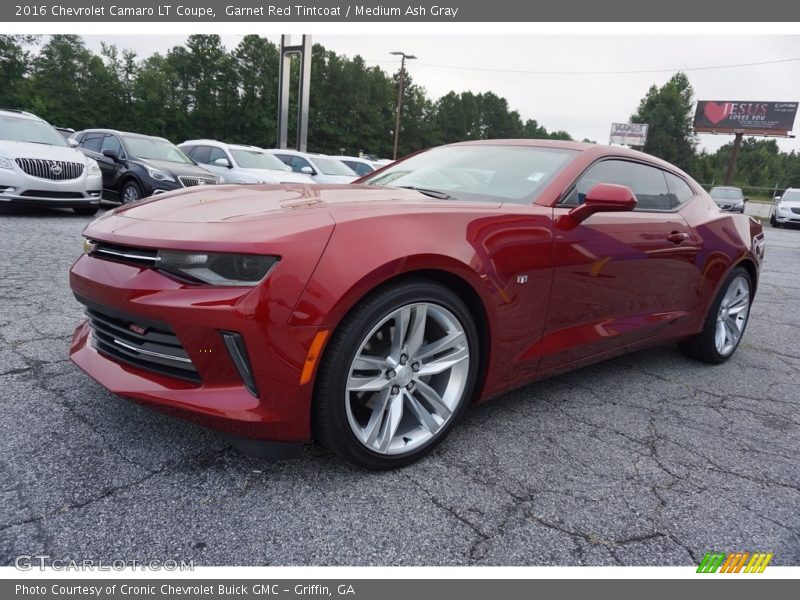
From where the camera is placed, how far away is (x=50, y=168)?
7.57m

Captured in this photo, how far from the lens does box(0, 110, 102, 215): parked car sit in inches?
286

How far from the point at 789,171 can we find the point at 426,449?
8962 cm

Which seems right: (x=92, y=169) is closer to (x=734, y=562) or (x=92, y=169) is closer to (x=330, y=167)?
(x=330, y=167)

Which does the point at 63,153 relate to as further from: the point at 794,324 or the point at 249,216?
the point at 794,324

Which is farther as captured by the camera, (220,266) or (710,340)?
(710,340)

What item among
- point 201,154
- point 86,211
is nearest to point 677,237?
point 86,211

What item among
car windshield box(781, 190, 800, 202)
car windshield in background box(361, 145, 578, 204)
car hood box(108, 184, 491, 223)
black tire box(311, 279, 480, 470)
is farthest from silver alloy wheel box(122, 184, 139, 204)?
car windshield box(781, 190, 800, 202)

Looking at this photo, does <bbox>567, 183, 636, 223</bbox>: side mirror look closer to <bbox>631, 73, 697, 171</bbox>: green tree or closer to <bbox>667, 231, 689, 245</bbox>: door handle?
<bbox>667, 231, 689, 245</bbox>: door handle

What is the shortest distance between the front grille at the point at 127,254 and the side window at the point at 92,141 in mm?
9104

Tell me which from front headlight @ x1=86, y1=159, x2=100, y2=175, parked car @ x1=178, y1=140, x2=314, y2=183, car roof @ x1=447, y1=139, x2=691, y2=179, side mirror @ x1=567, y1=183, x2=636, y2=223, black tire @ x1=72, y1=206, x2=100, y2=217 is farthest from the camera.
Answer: parked car @ x1=178, y1=140, x2=314, y2=183

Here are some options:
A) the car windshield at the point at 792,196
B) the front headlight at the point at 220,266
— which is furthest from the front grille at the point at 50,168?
the car windshield at the point at 792,196

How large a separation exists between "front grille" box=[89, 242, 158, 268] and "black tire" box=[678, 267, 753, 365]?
334 cm

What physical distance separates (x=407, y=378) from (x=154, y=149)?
9174mm

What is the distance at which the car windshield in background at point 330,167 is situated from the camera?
43.2 ft
